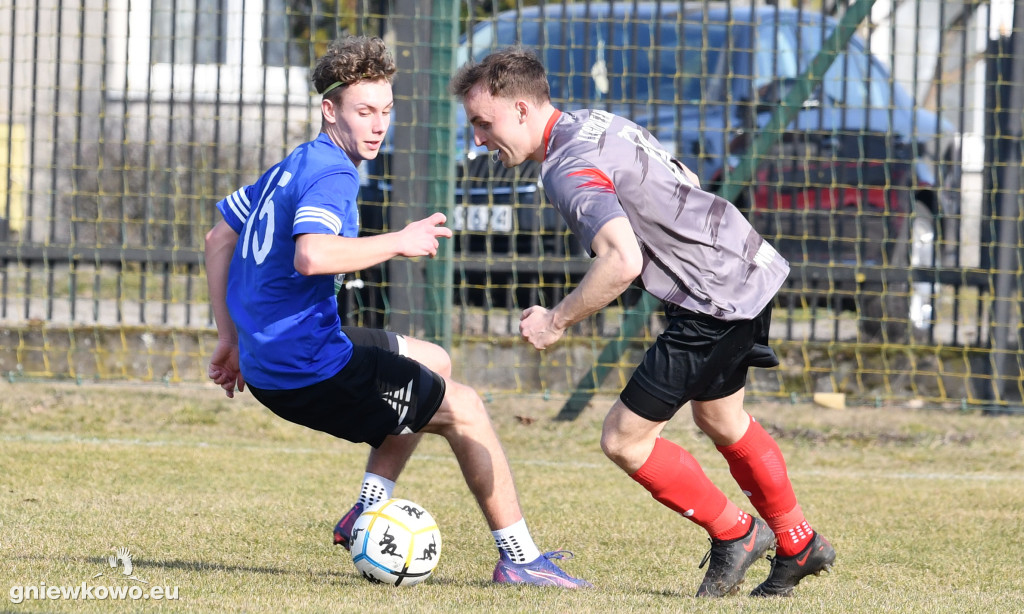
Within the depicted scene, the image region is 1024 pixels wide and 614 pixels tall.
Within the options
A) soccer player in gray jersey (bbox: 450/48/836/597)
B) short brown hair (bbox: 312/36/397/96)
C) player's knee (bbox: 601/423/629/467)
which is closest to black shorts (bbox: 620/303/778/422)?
soccer player in gray jersey (bbox: 450/48/836/597)

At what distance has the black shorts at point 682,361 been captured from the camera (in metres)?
4.10

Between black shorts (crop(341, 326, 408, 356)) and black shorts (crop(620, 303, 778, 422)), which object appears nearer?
black shorts (crop(620, 303, 778, 422))

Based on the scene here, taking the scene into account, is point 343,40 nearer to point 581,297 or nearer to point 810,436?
point 581,297

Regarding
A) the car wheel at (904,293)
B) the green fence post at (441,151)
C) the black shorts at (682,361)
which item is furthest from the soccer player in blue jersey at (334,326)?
the car wheel at (904,293)

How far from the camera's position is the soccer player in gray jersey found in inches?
160

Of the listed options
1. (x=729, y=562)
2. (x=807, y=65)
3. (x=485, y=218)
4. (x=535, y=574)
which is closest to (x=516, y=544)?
(x=535, y=574)

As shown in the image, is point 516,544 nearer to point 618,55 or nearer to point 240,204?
point 240,204

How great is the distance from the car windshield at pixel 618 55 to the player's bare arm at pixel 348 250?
191 inches

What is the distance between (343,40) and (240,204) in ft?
2.21

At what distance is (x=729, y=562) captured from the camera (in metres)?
4.27

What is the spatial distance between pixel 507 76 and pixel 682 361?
1093mm

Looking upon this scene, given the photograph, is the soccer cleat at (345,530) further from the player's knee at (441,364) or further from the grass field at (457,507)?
the player's knee at (441,364)

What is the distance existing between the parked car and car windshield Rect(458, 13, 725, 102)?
2 cm

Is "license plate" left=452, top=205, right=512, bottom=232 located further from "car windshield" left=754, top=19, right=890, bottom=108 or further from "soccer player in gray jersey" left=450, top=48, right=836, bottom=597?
"soccer player in gray jersey" left=450, top=48, right=836, bottom=597
